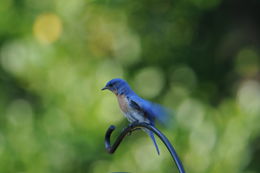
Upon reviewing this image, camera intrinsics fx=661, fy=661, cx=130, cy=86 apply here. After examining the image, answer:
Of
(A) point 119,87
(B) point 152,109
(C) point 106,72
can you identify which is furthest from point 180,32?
(B) point 152,109

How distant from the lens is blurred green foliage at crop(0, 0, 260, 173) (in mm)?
5504

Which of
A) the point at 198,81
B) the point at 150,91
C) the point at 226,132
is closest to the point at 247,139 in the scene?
the point at 226,132

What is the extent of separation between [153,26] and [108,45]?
0.83m

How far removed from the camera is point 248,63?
281 inches

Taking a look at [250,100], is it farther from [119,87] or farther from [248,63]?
[119,87]

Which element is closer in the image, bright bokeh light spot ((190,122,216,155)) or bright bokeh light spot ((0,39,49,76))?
bright bokeh light spot ((190,122,216,155))

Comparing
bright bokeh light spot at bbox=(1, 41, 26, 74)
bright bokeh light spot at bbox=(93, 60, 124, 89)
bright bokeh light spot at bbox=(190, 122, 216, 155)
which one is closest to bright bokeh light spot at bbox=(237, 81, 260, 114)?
bright bokeh light spot at bbox=(190, 122, 216, 155)

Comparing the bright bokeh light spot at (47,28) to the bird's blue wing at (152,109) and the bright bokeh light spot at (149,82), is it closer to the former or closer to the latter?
the bright bokeh light spot at (149,82)

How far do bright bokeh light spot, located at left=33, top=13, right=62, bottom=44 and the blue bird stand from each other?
2.65 metres

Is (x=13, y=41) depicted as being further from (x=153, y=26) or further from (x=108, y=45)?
(x=153, y=26)

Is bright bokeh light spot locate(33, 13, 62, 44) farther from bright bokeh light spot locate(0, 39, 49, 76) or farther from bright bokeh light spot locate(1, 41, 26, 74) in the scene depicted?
bright bokeh light spot locate(1, 41, 26, 74)

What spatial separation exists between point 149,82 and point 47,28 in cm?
111

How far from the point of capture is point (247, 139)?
18.0ft

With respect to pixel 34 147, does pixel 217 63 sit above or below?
above
